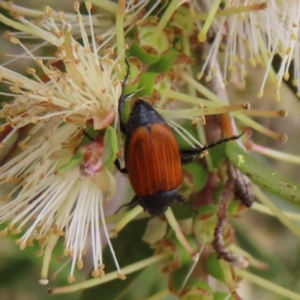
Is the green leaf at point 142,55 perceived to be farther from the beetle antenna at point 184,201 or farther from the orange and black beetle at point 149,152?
the beetle antenna at point 184,201

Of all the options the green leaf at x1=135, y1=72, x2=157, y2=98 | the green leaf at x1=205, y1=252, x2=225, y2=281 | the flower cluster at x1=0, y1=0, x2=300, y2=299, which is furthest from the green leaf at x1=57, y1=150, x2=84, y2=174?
the green leaf at x1=205, y1=252, x2=225, y2=281

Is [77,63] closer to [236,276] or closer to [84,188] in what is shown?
[84,188]

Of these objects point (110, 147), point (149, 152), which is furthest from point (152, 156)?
point (110, 147)

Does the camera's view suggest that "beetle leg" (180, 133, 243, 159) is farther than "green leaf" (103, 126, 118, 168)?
Yes

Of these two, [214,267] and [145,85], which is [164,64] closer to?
[145,85]

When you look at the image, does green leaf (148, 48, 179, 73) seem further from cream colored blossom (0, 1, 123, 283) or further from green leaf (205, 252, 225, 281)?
green leaf (205, 252, 225, 281)

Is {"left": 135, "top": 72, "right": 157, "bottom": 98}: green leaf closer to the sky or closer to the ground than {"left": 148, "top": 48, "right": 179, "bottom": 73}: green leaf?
closer to the ground

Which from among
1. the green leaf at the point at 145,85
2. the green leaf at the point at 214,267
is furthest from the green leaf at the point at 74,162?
the green leaf at the point at 214,267
